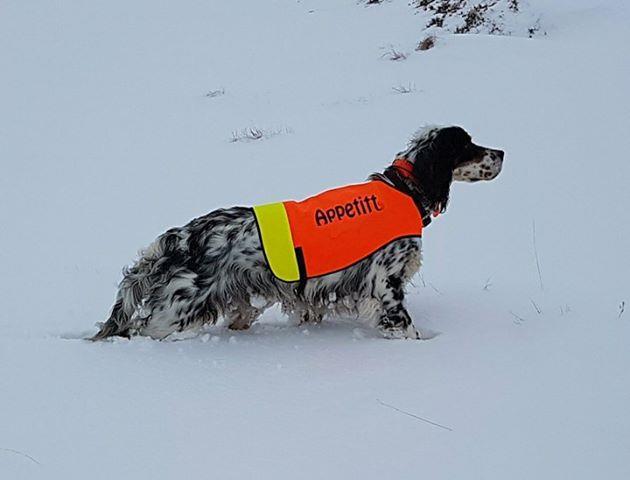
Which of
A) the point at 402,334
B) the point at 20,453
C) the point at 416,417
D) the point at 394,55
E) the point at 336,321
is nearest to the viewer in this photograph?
the point at 20,453

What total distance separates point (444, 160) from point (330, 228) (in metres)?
0.94

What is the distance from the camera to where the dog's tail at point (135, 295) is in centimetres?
429

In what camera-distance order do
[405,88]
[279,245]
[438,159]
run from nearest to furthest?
[279,245] < [438,159] < [405,88]

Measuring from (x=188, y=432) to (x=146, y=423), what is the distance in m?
0.21

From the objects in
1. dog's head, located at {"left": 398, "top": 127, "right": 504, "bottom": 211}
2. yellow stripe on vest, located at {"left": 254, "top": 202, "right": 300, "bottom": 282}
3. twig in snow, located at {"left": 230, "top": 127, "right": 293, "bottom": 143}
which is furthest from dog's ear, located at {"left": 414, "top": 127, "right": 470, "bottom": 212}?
twig in snow, located at {"left": 230, "top": 127, "right": 293, "bottom": 143}

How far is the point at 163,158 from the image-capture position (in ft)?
27.8

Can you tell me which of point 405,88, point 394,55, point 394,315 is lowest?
point 394,315

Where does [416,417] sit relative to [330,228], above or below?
below

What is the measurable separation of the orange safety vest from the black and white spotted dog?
0.08 m

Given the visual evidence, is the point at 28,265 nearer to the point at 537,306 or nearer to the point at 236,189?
the point at 236,189

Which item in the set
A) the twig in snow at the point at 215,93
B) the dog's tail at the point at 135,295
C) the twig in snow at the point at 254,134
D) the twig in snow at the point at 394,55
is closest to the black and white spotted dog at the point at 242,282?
the dog's tail at the point at 135,295

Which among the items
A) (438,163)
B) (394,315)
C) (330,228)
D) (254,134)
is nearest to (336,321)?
(394,315)

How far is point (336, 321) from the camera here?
475 centimetres

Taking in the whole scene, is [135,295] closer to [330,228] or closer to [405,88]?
[330,228]
